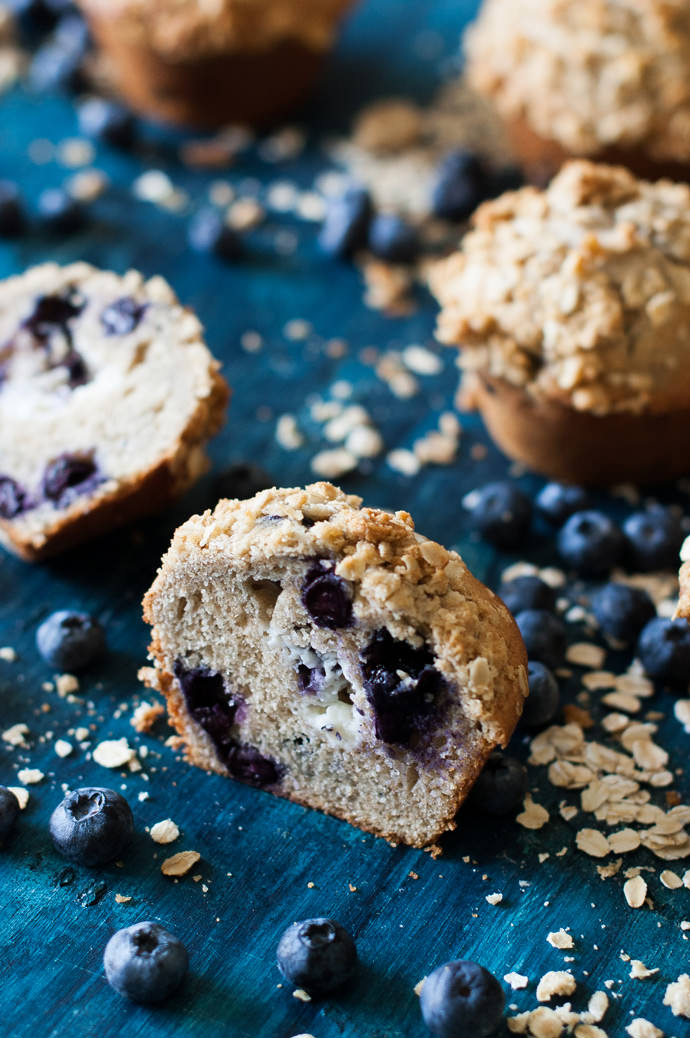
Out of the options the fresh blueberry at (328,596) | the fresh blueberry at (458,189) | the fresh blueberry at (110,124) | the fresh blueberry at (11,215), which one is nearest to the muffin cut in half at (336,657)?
the fresh blueberry at (328,596)

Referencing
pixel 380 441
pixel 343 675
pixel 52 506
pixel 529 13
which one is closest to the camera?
pixel 343 675

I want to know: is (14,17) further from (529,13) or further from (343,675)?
(343,675)

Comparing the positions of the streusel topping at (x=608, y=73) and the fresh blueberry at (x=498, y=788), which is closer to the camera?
the fresh blueberry at (x=498, y=788)

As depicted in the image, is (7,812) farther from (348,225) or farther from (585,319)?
(348,225)

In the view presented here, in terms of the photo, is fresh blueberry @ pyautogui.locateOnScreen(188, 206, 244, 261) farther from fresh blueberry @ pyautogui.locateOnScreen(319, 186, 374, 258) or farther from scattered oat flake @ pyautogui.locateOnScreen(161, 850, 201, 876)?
scattered oat flake @ pyautogui.locateOnScreen(161, 850, 201, 876)

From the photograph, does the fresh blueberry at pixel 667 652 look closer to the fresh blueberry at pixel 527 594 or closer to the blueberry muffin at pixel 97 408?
the fresh blueberry at pixel 527 594

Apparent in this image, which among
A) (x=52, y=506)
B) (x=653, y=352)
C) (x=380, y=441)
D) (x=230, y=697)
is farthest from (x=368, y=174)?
(x=230, y=697)

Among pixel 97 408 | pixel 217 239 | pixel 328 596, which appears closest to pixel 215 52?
pixel 217 239
